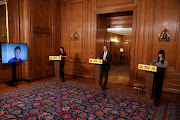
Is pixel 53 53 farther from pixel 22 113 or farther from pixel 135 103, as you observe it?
pixel 135 103

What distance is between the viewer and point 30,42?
5.58 meters

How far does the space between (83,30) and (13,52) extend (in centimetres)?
301

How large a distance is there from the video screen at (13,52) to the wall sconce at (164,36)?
4874 mm

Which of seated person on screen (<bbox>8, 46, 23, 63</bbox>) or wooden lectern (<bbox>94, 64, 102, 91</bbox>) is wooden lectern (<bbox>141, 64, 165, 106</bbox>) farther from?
seated person on screen (<bbox>8, 46, 23, 63</bbox>)

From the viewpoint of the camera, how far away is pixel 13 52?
16.2ft

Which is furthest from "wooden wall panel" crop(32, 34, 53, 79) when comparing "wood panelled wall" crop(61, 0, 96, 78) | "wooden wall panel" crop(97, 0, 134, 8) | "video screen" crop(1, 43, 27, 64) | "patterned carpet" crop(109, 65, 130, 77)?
"patterned carpet" crop(109, 65, 130, 77)

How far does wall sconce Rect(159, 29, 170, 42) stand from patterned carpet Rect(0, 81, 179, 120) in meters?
2.08

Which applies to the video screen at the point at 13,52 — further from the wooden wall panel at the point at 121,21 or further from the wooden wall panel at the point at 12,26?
the wooden wall panel at the point at 121,21

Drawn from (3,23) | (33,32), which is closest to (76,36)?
(33,32)

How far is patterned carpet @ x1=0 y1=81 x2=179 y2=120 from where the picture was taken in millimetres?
2951

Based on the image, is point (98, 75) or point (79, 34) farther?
point (79, 34)

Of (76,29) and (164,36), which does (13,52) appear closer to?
(76,29)

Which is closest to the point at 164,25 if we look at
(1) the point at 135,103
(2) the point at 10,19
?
(1) the point at 135,103

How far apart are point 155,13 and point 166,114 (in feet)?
10.7
